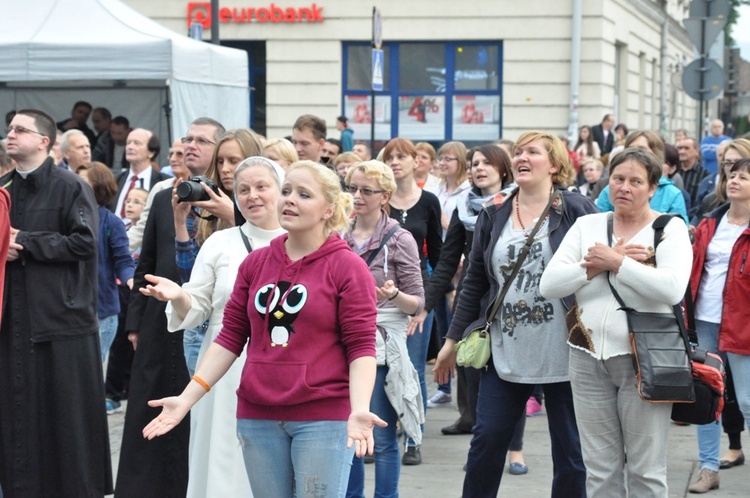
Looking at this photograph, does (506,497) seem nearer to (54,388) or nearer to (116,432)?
(54,388)

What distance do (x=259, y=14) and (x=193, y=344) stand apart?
67.9 ft

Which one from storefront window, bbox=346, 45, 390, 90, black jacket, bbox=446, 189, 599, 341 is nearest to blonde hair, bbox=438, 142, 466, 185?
black jacket, bbox=446, 189, 599, 341

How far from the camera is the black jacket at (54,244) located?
20.6 ft

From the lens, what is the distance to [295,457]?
4285 millimetres

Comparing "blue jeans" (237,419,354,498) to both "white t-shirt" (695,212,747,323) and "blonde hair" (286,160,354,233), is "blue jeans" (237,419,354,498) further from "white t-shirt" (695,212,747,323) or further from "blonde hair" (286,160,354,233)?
"white t-shirt" (695,212,747,323)

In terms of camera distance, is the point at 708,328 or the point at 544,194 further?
the point at 708,328

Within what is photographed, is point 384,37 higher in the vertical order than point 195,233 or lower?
higher

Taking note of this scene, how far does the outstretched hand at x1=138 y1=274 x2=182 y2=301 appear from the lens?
185 inches

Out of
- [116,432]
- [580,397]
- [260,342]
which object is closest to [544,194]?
[580,397]

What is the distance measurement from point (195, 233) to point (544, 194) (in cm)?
167

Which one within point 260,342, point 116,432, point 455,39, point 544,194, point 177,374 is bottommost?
point 116,432

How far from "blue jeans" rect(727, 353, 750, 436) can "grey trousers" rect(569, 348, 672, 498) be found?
173cm

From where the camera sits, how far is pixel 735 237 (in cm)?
716

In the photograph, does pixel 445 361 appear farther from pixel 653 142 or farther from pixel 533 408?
pixel 533 408
